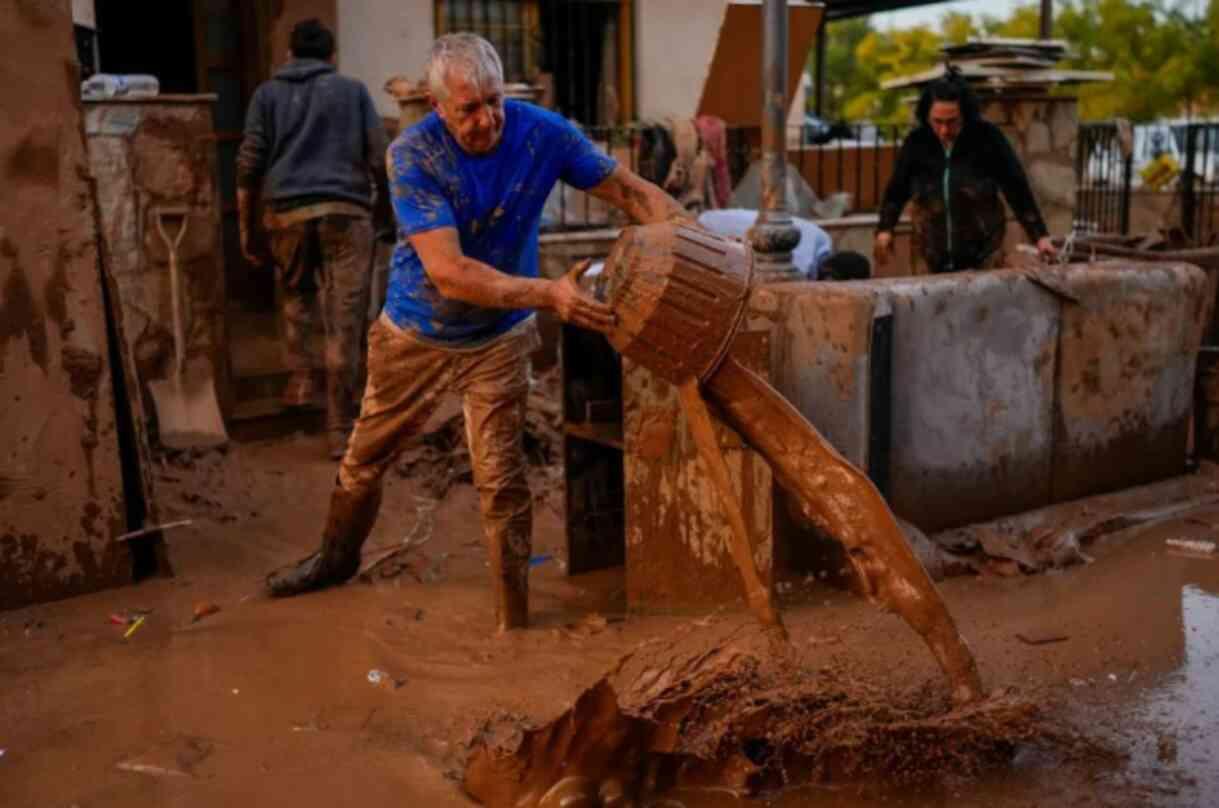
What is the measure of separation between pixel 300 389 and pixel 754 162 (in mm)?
4913

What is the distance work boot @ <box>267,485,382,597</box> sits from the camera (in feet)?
16.3

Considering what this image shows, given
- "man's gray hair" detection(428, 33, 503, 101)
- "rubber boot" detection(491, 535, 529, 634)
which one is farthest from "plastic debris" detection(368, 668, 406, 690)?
"man's gray hair" detection(428, 33, 503, 101)

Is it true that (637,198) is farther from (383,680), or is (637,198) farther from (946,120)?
(946,120)

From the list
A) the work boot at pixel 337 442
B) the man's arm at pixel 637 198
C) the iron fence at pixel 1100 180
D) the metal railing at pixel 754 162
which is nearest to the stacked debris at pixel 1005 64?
the metal railing at pixel 754 162

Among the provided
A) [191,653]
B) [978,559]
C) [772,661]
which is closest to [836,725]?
[772,661]

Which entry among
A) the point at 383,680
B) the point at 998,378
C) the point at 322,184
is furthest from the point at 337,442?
the point at 998,378

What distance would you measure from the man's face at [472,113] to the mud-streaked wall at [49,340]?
5.30ft

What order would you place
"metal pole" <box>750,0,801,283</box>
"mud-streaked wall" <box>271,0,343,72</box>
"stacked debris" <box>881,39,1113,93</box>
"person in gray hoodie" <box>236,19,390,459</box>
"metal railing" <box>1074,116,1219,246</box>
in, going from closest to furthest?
"metal pole" <box>750,0,801,283</box>
"person in gray hoodie" <box>236,19,390,459</box>
"mud-streaked wall" <box>271,0,343,72</box>
"stacked debris" <box>881,39,1113,93</box>
"metal railing" <box>1074,116,1219,246</box>

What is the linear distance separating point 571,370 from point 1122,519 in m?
2.50

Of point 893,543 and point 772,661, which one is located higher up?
point 893,543

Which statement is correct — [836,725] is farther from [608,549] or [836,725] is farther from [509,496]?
[608,549]

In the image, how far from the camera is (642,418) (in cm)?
475

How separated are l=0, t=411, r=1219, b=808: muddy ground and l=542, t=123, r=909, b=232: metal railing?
4269 mm

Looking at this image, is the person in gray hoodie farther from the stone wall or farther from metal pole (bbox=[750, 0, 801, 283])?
the stone wall
